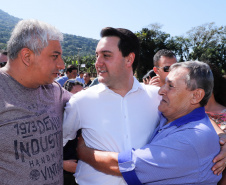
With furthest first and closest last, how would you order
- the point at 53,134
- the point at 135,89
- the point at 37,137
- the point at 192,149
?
1. the point at 135,89
2. the point at 53,134
3. the point at 37,137
4. the point at 192,149

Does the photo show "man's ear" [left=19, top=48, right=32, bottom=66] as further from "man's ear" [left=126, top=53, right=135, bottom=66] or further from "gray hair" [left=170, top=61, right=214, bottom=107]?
"gray hair" [left=170, top=61, right=214, bottom=107]

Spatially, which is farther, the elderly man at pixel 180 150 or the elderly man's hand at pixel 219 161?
the elderly man's hand at pixel 219 161

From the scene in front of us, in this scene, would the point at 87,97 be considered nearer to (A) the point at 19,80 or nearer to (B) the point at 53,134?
(B) the point at 53,134

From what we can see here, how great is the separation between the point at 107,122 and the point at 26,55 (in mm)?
998

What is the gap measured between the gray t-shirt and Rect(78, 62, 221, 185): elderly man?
1.29 ft

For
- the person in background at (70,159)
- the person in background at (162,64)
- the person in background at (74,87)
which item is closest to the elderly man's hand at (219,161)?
the person in background at (70,159)

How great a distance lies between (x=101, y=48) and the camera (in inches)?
97.3

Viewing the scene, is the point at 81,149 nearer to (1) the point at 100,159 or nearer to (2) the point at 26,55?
(1) the point at 100,159

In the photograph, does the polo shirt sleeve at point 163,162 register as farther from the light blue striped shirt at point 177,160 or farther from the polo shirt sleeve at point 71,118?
the polo shirt sleeve at point 71,118

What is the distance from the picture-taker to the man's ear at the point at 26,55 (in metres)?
1.93

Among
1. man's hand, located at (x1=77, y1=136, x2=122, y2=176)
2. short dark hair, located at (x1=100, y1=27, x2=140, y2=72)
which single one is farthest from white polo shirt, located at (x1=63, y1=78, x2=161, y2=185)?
short dark hair, located at (x1=100, y1=27, x2=140, y2=72)

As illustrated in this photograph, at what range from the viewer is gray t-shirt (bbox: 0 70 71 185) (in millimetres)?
1725

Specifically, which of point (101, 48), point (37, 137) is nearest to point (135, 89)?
point (101, 48)

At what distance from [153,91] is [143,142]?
2.13ft
